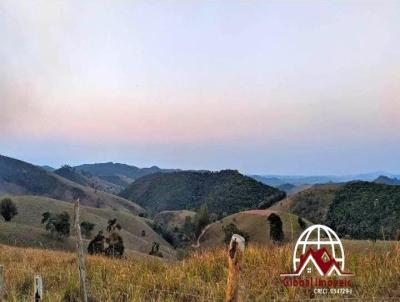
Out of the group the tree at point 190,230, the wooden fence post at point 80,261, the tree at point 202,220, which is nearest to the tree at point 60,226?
the tree at point 202,220

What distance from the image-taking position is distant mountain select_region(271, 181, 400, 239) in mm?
99119

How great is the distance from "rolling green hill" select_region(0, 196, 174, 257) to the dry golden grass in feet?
236

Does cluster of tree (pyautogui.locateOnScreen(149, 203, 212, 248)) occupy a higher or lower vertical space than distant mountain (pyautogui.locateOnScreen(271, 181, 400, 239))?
lower

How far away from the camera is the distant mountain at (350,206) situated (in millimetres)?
99119

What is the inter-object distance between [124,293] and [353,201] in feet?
412

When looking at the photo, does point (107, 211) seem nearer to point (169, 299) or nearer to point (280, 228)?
point (280, 228)

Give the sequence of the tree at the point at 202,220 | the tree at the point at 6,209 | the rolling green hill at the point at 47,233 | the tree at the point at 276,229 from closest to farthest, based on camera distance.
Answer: the rolling green hill at the point at 47,233 < the tree at the point at 276,229 < the tree at the point at 6,209 < the tree at the point at 202,220

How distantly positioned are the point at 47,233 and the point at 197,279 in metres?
87.5

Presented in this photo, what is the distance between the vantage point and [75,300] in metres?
8.49

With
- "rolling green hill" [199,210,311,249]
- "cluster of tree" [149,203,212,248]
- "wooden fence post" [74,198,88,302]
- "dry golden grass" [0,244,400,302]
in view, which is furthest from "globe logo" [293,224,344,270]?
"cluster of tree" [149,203,212,248]

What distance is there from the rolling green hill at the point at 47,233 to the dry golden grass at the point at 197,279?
72.0 m

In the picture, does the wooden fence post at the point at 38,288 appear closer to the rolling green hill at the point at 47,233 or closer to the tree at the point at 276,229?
the rolling green hill at the point at 47,233

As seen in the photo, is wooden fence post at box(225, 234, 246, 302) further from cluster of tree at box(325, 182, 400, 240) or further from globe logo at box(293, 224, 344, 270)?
cluster of tree at box(325, 182, 400, 240)

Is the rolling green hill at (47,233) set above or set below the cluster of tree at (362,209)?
below
